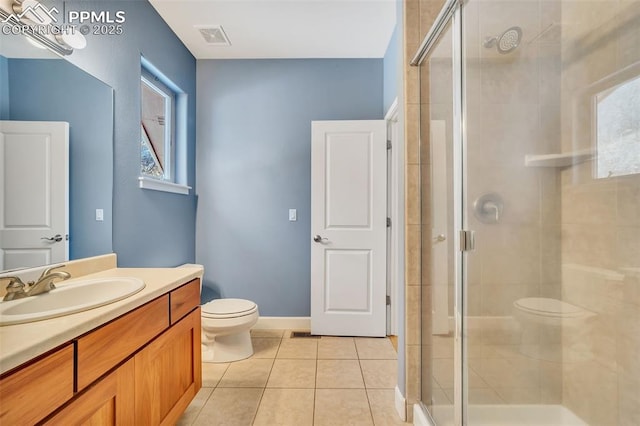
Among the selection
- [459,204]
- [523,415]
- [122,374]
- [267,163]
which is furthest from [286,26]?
[523,415]

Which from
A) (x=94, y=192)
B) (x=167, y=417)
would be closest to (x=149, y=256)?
(x=94, y=192)

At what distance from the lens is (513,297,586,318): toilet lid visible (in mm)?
1389

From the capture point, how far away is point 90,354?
2.91 feet

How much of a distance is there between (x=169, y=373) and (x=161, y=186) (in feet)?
4.73

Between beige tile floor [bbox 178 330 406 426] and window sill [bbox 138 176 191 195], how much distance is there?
1.38 meters

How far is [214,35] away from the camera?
2504 mm

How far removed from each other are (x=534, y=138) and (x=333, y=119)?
5.89 ft

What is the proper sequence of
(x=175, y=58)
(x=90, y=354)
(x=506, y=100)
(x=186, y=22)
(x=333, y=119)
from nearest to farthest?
(x=90, y=354), (x=506, y=100), (x=186, y=22), (x=175, y=58), (x=333, y=119)

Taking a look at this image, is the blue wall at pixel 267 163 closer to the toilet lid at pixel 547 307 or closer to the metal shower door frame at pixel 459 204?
the metal shower door frame at pixel 459 204

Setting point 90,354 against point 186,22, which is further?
point 186,22

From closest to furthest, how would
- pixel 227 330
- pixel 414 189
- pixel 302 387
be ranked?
pixel 414 189, pixel 302 387, pixel 227 330

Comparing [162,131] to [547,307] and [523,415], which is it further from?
[523,415]

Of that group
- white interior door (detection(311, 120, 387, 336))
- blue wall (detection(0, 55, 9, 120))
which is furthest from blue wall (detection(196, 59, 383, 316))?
blue wall (detection(0, 55, 9, 120))

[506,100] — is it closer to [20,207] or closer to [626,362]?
[626,362]
